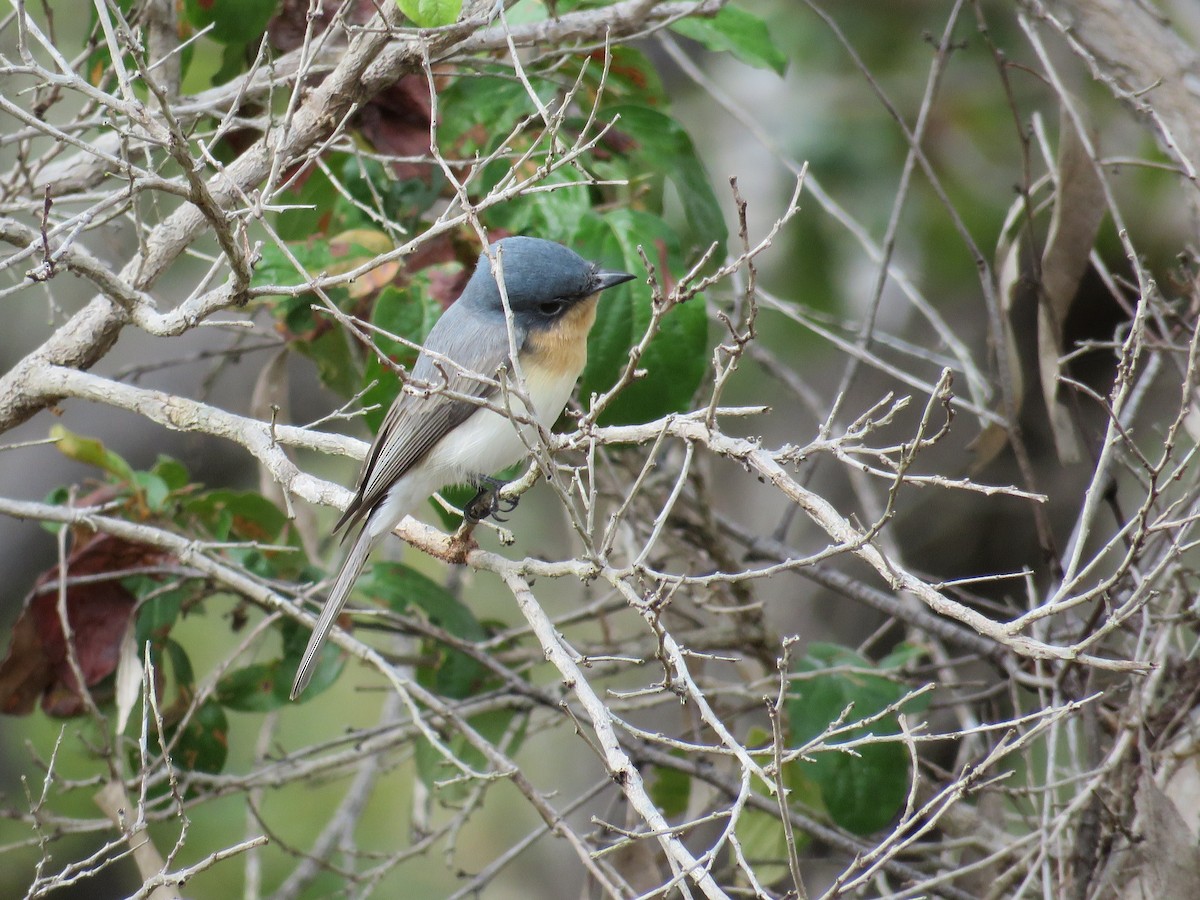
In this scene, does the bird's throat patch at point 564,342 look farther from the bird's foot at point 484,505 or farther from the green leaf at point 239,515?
the green leaf at point 239,515

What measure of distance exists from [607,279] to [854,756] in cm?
155

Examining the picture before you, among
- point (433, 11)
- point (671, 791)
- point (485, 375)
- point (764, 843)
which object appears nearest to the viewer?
point (433, 11)

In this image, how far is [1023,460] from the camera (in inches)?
139

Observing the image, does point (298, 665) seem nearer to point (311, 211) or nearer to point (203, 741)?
point (203, 741)

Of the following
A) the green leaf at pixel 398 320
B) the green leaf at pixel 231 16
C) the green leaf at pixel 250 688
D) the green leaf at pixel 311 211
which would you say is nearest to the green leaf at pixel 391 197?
the green leaf at pixel 311 211

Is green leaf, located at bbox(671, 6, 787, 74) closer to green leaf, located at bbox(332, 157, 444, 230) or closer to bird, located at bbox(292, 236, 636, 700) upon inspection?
bird, located at bbox(292, 236, 636, 700)

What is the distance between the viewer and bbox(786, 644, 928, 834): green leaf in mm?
3549

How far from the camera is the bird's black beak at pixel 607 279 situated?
3.57 meters

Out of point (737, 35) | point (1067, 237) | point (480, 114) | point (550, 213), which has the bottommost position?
point (1067, 237)

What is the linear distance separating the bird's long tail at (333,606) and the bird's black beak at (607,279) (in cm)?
101

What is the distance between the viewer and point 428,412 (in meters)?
3.78

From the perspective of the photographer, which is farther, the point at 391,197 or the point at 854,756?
the point at 391,197

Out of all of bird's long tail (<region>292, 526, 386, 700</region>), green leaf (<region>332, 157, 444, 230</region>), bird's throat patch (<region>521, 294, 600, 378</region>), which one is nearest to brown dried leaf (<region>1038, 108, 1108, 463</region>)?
bird's throat patch (<region>521, 294, 600, 378</region>)

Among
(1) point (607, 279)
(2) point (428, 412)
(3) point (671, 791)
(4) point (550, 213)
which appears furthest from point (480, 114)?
(3) point (671, 791)
